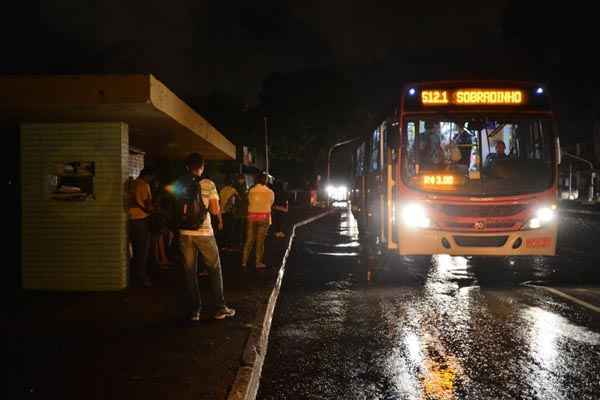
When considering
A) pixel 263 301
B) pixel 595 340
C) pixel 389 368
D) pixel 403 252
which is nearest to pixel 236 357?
pixel 389 368

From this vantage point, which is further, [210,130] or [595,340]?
[210,130]

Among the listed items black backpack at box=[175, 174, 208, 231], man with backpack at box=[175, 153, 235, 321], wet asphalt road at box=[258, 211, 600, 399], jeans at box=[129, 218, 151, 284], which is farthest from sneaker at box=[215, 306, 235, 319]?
jeans at box=[129, 218, 151, 284]

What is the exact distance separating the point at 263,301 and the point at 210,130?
6354 mm

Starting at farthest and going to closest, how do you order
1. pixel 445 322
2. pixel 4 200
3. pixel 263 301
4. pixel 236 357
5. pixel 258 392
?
pixel 4 200, pixel 263 301, pixel 445 322, pixel 236 357, pixel 258 392

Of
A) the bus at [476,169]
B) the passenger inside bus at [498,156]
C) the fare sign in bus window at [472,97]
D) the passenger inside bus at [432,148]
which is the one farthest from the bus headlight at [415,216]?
the fare sign in bus window at [472,97]

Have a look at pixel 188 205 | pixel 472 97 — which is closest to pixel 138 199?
pixel 188 205

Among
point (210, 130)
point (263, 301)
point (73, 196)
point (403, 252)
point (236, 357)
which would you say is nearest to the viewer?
point (236, 357)

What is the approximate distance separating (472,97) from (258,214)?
4442 millimetres

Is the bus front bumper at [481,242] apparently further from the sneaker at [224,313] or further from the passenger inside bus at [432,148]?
the sneaker at [224,313]

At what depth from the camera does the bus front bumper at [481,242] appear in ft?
35.1

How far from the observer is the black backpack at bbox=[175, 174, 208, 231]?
7023 mm

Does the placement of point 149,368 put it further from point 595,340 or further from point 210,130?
point 210,130

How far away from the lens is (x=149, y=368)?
5414mm

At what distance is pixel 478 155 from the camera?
35.8 feet
